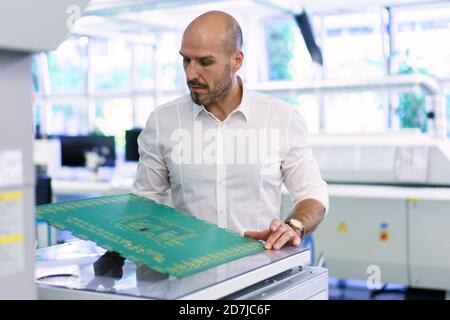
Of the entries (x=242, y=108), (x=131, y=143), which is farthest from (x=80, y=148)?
(x=242, y=108)

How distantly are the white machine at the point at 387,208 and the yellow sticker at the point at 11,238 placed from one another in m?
3.38

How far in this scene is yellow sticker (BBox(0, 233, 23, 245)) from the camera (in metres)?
0.82

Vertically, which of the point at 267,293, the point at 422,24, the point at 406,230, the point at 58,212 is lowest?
the point at 406,230

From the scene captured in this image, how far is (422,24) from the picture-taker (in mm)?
7652

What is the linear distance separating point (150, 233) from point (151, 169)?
28.9 inches

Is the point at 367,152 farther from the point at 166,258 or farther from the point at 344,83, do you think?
the point at 166,258

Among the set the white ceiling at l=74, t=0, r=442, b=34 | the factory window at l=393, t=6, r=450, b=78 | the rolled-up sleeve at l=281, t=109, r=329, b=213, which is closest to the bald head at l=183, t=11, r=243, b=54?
the rolled-up sleeve at l=281, t=109, r=329, b=213

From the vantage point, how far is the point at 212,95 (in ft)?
5.68

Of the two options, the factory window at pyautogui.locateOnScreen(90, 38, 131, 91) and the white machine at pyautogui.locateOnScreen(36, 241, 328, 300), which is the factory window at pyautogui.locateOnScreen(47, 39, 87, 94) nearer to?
the factory window at pyautogui.locateOnScreen(90, 38, 131, 91)

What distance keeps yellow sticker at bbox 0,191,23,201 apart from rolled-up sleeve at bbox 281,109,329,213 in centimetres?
109

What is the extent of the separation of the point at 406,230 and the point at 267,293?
11.0 ft

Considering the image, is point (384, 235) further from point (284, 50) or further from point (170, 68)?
point (170, 68)
